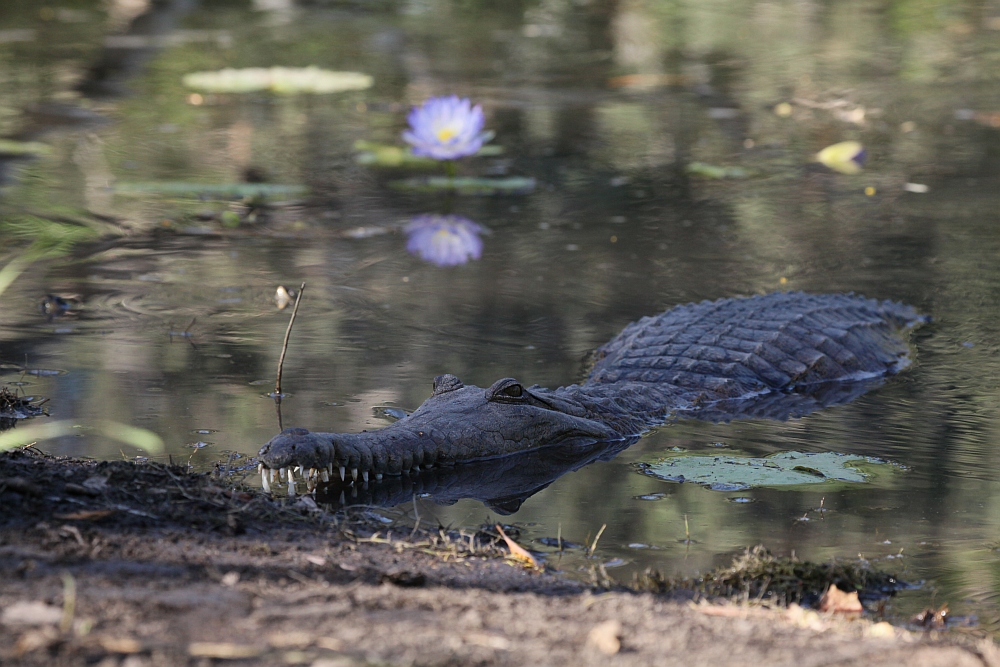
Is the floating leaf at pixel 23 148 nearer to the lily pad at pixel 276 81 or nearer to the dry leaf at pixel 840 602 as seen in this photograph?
the lily pad at pixel 276 81

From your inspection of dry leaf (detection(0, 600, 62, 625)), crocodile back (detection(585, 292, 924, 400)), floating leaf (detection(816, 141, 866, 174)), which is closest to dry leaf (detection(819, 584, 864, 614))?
dry leaf (detection(0, 600, 62, 625))

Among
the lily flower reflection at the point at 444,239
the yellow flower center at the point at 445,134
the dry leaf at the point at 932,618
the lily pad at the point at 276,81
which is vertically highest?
the lily pad at the point at 276,81

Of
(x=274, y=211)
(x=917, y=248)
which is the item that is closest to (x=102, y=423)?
(x=274, y=211)

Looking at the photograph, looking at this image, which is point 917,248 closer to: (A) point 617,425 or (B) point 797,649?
(A) point 617,425

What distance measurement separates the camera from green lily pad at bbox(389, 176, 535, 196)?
29.2 feet

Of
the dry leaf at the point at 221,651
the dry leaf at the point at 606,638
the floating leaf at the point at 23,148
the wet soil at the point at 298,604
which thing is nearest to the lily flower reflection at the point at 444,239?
the floating leaf at the point at 23,148

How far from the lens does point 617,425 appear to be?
16.0 ft

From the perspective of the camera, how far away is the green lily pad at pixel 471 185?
8906 millimetres

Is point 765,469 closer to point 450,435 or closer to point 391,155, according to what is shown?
point 450,435

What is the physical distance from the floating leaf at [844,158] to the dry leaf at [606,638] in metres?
7.80

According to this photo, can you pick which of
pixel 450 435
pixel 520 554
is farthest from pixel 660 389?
pixel 520 554

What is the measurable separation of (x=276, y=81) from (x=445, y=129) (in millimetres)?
4152

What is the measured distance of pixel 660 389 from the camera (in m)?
5.28

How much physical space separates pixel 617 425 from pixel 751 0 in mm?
14123
